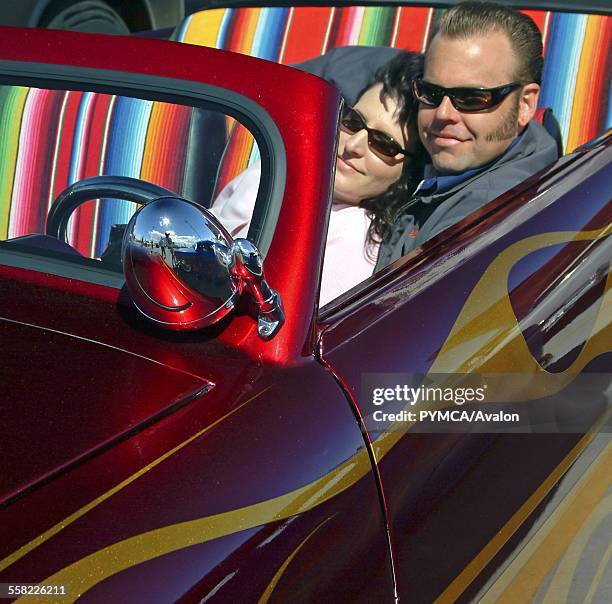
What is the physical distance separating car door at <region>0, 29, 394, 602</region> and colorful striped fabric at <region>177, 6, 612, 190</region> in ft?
5.23

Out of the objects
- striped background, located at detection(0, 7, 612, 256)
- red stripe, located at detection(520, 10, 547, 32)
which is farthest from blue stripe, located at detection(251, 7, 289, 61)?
striped background, located at detection(0, 7, 612, 256)

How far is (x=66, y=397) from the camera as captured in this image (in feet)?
4.74

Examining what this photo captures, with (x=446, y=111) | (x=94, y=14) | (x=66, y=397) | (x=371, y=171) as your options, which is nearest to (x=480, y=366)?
(x=66, y=397)

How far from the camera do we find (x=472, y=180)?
2414mm

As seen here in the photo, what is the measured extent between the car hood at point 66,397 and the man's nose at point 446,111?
1.26 meters

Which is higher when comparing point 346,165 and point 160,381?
point 346,165

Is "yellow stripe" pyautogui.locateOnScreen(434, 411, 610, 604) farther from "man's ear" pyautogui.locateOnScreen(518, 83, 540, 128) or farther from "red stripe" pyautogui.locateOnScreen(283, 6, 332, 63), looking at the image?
"red stripe" pyautogui.locateOnScreen(283, 6, 332, 63)

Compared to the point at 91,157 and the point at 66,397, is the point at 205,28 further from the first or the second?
the point at 66,397

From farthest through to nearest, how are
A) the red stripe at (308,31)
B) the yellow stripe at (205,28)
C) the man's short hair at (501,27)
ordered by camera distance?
the yellow stripe at (205,28)
the red stripe at (308,31)
the man's short hair at (501,27)

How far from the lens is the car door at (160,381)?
4.17 ft

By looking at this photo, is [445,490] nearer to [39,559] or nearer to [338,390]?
[338,390]

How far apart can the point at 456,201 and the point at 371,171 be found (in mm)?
259

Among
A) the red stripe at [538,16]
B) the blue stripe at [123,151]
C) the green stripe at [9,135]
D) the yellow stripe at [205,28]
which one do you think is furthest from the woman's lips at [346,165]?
the yellow stripe at [205,28]

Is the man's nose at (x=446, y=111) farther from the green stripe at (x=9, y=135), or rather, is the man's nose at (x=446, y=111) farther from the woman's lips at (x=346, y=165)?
the green stripe at (x=9, y=135)
